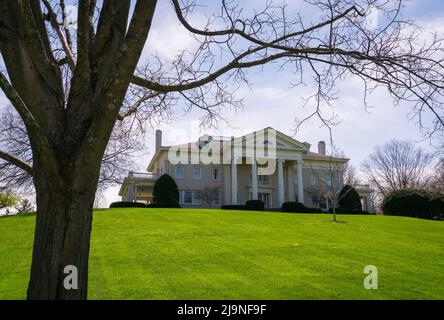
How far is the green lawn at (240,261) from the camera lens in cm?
793

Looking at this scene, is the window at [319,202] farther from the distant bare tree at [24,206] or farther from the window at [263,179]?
the distant bare tree at [24,206]

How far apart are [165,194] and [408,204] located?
852 inches

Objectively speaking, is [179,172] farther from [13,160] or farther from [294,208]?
[13,160]

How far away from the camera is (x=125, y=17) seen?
353 centimetres

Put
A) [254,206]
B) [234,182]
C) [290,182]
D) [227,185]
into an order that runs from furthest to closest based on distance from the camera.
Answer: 1. [290,182]
2. [227,185]
3. [234,182]
4. [254,206]

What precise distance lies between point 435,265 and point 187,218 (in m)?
13.5

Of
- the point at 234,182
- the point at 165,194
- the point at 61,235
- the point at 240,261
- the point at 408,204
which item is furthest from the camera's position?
the point at 234,182

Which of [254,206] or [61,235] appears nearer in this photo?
[61,235]

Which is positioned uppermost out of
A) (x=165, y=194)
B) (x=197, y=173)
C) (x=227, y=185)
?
(x=197, y=173)

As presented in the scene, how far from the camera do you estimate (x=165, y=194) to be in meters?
35.8

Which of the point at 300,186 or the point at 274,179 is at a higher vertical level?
the point at 274,179

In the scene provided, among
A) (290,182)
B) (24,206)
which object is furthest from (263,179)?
(24,206)

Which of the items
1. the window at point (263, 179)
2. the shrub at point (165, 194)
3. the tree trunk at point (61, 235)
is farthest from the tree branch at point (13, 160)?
the window at point (263, 179)

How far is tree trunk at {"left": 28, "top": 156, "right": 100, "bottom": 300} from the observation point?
9.51 ft
